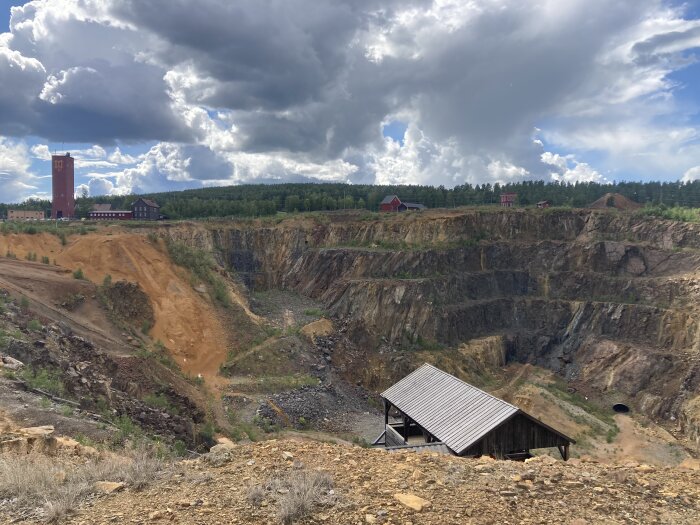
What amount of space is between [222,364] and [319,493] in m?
26.9

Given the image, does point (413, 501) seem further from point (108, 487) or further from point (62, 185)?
point (62, 185)

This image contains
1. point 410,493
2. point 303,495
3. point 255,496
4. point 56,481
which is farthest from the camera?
point 56,481

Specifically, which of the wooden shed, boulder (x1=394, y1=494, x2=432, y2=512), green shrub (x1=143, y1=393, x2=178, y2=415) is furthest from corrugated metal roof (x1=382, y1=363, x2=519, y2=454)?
green shrub (x1=143, y1=393, x2=178, y2=415)

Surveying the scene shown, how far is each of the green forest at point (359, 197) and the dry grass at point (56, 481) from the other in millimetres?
66492

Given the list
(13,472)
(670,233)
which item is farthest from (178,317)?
(670,233)

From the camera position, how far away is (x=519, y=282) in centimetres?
5462

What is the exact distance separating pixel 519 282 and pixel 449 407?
4045 centimetres

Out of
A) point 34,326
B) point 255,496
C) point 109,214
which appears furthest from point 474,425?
point 109,214

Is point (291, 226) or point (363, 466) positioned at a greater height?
point (291, 226)

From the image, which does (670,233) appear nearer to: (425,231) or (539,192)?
(425,231)

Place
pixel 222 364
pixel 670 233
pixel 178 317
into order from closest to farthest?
pixel 222 364
pixel 178 317
pixel 670 233

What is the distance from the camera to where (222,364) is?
3312 centimetres

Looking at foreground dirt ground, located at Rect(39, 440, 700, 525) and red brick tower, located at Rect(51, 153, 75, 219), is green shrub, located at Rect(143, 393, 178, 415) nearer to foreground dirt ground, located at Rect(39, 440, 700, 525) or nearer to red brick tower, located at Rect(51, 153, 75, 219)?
foreground dirt ground, located at Rect(39, 440, 700, 525)

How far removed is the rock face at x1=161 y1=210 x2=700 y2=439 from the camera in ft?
140
